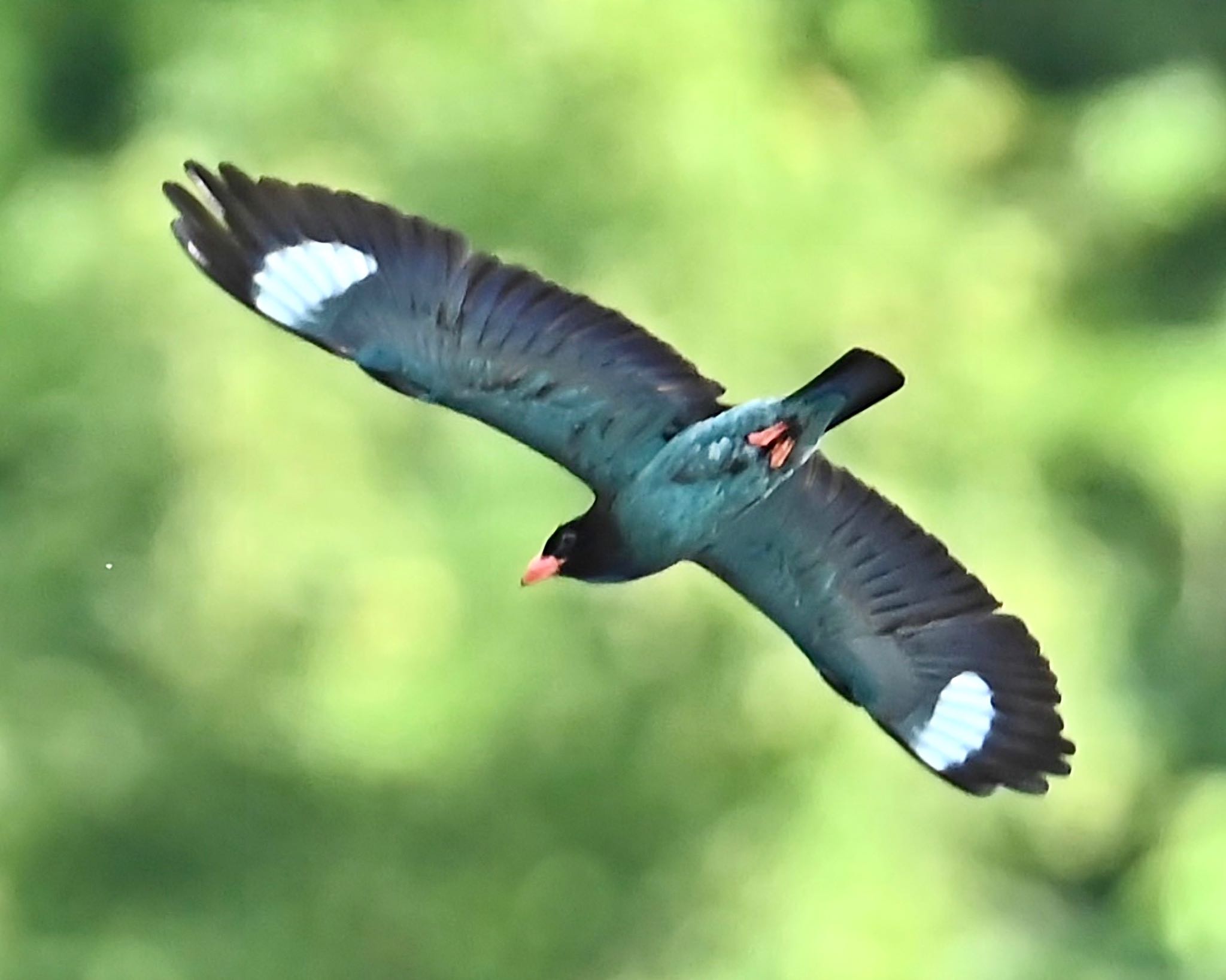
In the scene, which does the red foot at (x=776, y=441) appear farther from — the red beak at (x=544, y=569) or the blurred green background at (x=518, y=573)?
the blurred green background at (x=518, y=573)

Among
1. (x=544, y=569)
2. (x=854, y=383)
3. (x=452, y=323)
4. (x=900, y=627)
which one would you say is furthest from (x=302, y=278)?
(x=900, y=627)

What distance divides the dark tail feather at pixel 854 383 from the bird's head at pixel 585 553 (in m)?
0.14

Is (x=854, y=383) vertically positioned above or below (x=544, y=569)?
above

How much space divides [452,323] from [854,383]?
273 millimetres

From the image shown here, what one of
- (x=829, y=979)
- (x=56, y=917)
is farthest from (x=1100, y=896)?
(x=56, y=917)

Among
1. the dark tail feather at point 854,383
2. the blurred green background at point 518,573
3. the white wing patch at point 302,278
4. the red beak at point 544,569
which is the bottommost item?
the red beak at point 544,569

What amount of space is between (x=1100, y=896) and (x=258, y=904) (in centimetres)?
104

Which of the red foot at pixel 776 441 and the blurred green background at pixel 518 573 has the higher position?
the blurred green background at pixel 518 573

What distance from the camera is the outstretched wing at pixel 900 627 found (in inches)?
52.2

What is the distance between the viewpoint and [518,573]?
1.96 meters

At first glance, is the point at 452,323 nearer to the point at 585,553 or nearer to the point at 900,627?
the point at 585,553

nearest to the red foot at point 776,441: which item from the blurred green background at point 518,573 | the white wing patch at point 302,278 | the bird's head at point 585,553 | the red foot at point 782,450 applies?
the red foot at point 782,450

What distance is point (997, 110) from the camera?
265 cm

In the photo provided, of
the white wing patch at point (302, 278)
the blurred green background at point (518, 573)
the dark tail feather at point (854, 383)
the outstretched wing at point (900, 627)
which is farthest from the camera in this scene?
the blurred green background at point (518, 573)
